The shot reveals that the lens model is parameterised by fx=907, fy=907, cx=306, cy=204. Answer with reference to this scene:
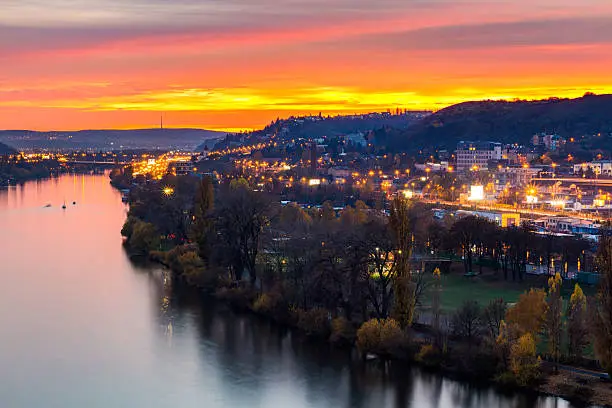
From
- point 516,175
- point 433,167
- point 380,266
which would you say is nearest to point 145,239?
point 380,266

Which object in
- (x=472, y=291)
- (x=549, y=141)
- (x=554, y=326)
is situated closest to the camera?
(x=554, y=326)

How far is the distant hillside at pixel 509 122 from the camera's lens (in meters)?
71.4

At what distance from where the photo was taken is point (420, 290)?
1476 centimetres

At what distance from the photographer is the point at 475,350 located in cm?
1249

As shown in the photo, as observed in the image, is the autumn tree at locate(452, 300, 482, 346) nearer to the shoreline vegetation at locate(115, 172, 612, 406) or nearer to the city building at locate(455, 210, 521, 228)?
the shoreline vegetation at locate(115, 172, 612, 406)

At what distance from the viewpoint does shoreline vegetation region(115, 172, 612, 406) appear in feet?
39.7

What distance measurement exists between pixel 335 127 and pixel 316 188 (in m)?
74.8

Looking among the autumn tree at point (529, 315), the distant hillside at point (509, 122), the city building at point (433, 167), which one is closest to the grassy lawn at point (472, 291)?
the autumn tree at point (529, 315)

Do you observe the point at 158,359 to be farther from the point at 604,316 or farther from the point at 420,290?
the point at 604,316

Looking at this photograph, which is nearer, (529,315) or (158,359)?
(529,315)

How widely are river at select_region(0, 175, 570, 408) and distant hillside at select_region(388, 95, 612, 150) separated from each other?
180 feet

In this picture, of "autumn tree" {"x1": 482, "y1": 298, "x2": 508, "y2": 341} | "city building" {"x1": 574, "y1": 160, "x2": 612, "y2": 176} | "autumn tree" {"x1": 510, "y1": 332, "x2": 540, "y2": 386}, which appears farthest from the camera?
"city building" {"x1": 574, "y1": 160, "x2": 612, "y2": 176}

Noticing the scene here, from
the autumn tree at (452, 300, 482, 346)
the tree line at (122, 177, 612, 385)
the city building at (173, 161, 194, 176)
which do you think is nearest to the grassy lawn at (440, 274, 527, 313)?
the tree line at (122, 177, 612, 385)

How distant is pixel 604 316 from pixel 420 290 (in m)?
3.73
